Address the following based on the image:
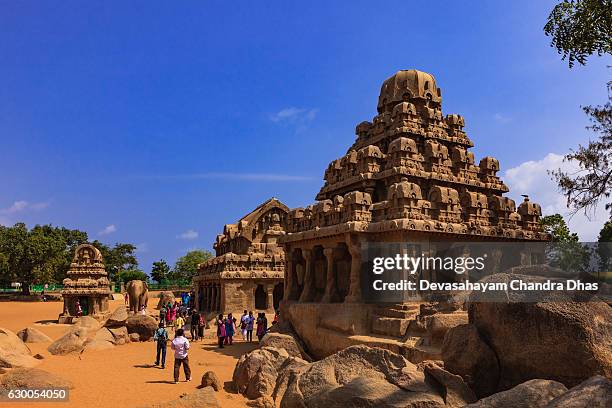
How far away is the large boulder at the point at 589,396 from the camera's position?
16.8ft

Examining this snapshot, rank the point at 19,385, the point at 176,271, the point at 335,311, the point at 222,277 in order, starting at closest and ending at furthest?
the point at 19,385
the point at 335,311
the point at 222,277
the point at 176,271

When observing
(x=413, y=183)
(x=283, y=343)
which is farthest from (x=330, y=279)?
(x=413, y=183)

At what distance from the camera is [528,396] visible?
19.6 feet

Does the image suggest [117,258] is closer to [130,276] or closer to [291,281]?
[130,276]

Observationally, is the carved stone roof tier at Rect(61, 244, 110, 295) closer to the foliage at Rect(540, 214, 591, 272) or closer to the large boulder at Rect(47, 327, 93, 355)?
the large boulder at Rect(47, 327, 93, 355)

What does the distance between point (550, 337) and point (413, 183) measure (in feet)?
38.9

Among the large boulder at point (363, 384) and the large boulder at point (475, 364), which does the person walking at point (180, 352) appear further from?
the large boulder at point (475, 364)

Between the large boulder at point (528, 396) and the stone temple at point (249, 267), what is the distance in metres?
28.6

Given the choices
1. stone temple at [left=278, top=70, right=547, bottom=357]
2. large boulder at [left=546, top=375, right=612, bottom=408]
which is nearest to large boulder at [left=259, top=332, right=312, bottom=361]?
stone temple at [left=278, top=70, right=547, bottom=357]

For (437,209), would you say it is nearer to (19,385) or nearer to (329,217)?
(329,217)

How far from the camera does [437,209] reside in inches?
728

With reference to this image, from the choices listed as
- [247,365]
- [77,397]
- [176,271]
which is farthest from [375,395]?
[176,271]

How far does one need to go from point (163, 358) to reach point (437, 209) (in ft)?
35.3

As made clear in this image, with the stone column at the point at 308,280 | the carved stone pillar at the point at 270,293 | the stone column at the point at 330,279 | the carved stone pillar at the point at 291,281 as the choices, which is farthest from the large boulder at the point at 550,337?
the carved stone pillar at the point at 270,293
